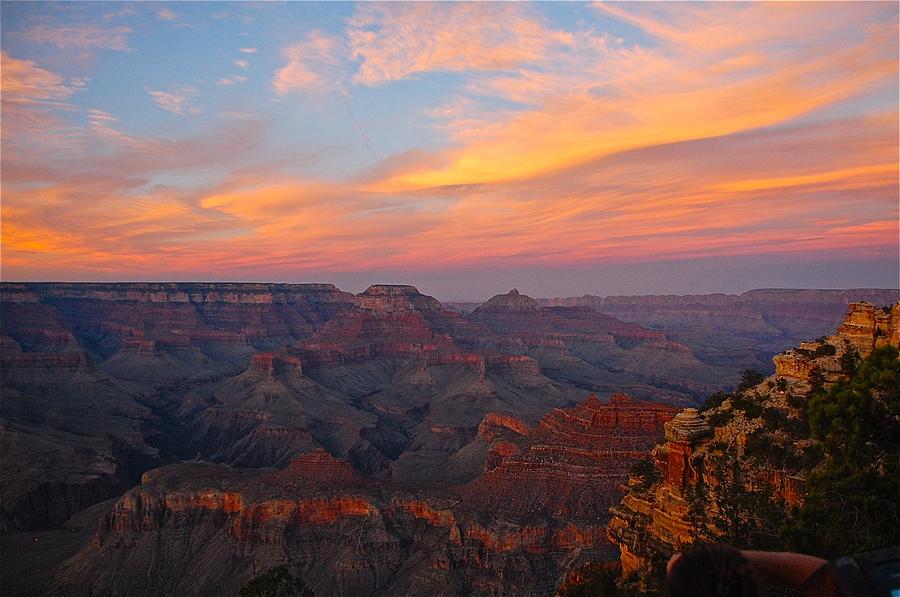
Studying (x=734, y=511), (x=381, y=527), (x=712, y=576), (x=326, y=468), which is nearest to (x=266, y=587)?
(x=734, y=511)

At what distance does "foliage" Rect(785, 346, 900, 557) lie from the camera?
1360 centimetres

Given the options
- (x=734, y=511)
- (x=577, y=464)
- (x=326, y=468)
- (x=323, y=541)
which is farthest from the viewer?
(x=326, y=468)

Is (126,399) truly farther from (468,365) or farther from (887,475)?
(887,475)

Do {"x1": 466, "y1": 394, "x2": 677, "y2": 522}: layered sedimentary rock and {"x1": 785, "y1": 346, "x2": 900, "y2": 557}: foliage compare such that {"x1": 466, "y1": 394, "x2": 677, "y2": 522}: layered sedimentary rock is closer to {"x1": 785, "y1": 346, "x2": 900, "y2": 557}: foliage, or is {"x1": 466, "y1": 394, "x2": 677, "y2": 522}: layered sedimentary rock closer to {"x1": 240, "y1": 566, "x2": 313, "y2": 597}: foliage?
{"x1": 240, "y1": 566, "x2": 313, "y2": 597}: foliage

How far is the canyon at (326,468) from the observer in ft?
165

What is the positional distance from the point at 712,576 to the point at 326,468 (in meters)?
64.7

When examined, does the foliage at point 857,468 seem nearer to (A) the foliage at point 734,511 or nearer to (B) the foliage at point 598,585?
(A) the foliage at point 734,511

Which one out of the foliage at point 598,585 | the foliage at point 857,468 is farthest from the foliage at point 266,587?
the foliage at point 857,468

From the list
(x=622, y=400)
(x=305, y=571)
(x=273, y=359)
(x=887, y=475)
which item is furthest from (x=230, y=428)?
(x=887, y=475)

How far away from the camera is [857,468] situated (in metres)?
14.1

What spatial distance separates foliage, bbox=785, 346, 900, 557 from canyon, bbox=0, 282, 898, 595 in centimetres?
496

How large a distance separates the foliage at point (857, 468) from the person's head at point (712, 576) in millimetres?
10929

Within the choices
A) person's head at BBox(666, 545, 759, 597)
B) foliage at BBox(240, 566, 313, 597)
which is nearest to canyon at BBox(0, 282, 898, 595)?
person's head at BBox(666, 545, 759, 597)

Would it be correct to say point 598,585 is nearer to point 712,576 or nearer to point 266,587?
point 266,587
